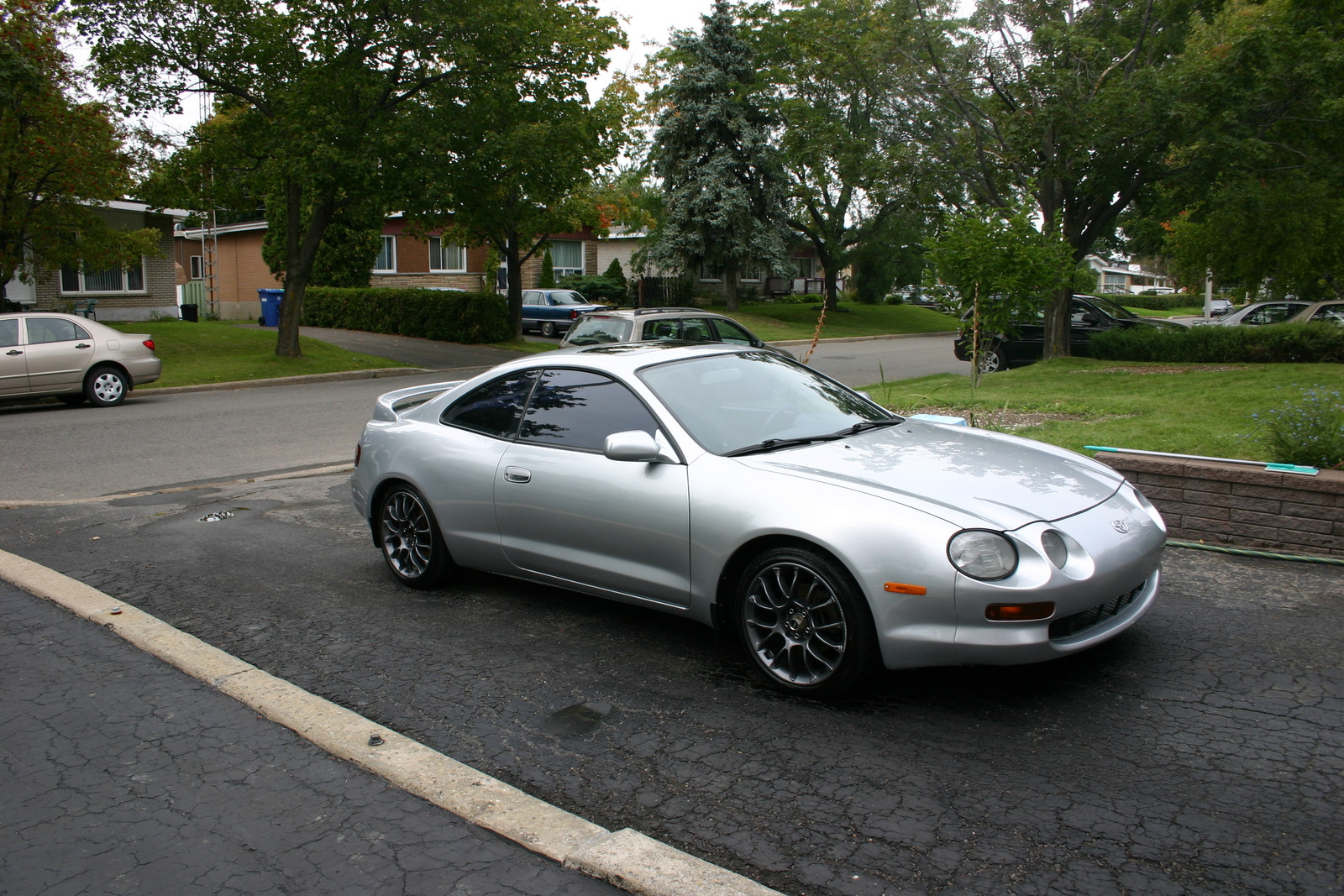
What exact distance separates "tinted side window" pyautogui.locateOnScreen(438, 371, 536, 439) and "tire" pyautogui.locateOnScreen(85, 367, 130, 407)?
12.7 metres

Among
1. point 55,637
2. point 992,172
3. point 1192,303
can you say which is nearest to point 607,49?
point 992,172

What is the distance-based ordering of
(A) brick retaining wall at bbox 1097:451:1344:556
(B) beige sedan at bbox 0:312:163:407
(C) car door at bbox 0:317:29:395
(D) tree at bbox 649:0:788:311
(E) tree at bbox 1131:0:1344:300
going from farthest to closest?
(D) tree at bbox 649:0:788:311, (E) tree at bbox 1131:0:1344:300, (B) beige sedan at bbox 0:312:163:407, (C) car door at bbox 0:317:29:395, (A) brick retaining wall at bbox 1097:451:1344:556

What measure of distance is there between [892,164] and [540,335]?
16.9 metres

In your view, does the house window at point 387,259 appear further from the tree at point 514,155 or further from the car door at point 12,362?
the car door at point 12,362

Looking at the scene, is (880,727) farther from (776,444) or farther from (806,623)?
(776,444)

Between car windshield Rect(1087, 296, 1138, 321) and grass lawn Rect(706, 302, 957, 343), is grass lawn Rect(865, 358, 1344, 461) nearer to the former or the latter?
car windshield Rect(1087, 296, 1138, 321)

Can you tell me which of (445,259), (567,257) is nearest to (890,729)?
(445,259)

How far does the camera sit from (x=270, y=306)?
34000 mm

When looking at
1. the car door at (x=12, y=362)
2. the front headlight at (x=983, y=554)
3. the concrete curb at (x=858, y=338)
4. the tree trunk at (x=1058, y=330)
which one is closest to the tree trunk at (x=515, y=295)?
the concrete curb at (x=858, y=338)

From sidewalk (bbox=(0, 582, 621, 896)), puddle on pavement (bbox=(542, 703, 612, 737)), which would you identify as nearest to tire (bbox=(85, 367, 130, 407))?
sidewalk (bbox=(0, 582, 621, 896))

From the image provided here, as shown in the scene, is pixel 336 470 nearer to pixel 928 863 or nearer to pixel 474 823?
pixel 474 823

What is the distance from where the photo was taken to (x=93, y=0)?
19.1m

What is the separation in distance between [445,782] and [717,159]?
3624 cm

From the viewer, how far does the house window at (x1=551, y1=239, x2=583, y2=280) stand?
4525 cm
